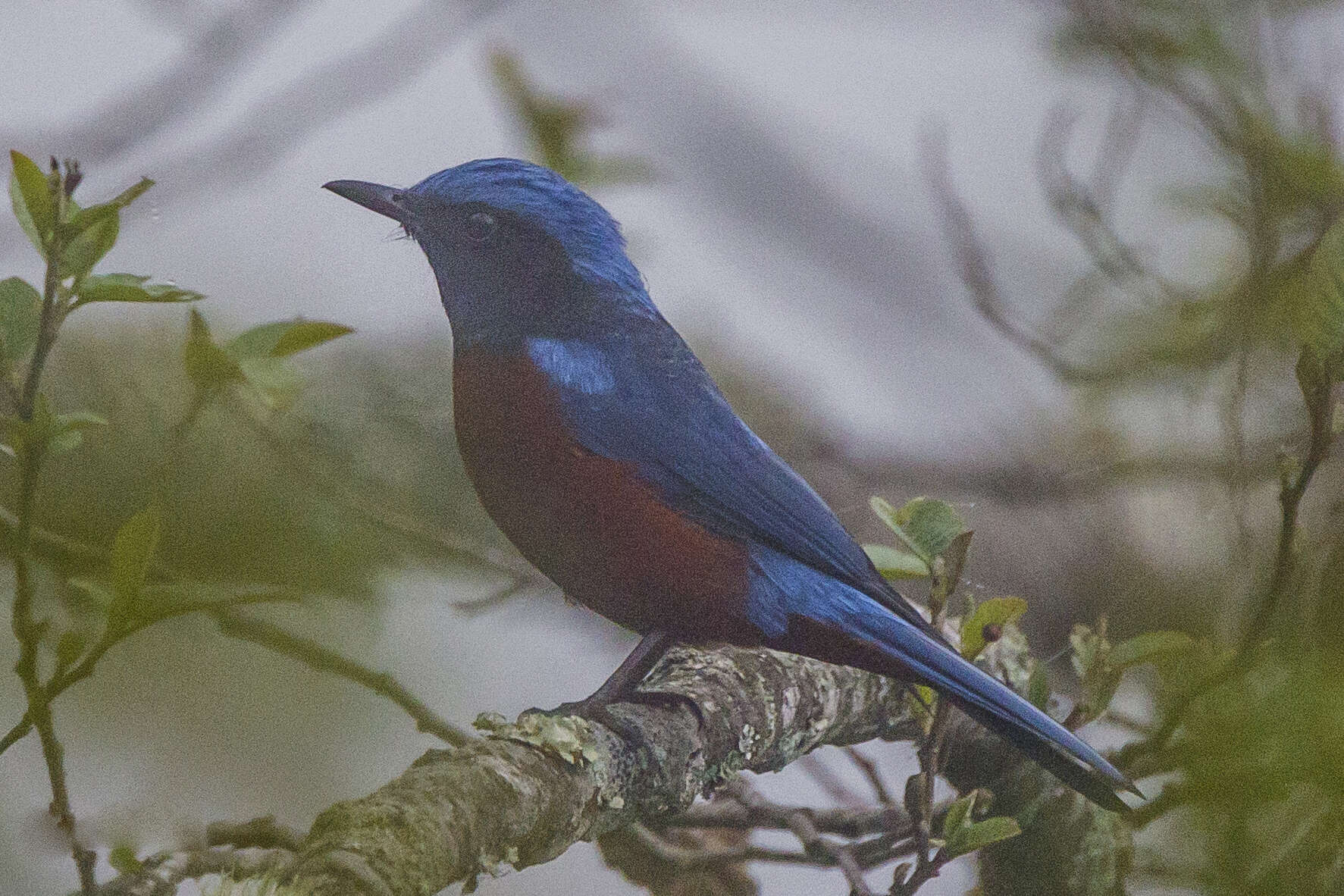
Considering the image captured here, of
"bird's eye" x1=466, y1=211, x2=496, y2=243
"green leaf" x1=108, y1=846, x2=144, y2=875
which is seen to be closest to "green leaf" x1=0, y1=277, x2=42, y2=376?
"green leaf" x1=108, y1=846, x2=144, y2=875

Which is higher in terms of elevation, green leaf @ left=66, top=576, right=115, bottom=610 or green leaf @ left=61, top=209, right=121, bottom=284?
green leaf @ left=61, top=209, right=121, bottom=284

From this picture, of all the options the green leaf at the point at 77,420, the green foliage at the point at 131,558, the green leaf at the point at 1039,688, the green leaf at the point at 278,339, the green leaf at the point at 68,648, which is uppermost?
the green leaf at the point at 278,339

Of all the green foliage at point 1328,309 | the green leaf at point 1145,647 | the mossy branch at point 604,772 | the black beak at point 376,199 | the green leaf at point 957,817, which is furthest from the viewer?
the black beak at point 376,199

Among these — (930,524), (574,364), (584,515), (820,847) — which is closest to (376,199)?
(574,364)

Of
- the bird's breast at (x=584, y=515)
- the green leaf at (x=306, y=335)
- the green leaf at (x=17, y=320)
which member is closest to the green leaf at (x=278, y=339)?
the green leaf at (x=306, y=335)

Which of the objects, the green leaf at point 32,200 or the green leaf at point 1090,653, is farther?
the green leaf at point 1090,653

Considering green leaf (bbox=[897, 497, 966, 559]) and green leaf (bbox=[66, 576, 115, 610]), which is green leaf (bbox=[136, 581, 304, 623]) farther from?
green leaf (bbox=[897, 497, 966, 559])

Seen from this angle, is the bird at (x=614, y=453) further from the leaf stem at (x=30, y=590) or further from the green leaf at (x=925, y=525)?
the leaf stem at (x=30, y=590)

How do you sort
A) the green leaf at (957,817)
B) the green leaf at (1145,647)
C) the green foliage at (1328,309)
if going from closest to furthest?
1. the green foliage at (1328,309)
2. the green leaf at (957,817)
3. the green leaf at (1145,647)
